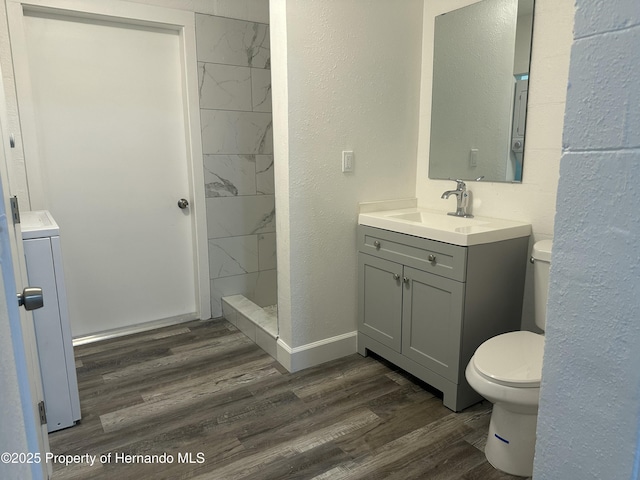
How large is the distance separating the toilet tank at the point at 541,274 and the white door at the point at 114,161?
2158 mm

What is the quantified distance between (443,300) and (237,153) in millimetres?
1866

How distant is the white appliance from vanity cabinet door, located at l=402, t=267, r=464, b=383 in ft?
5.29

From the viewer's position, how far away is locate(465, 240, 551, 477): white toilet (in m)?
1.62

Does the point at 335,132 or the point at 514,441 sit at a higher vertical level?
the point at 335,132

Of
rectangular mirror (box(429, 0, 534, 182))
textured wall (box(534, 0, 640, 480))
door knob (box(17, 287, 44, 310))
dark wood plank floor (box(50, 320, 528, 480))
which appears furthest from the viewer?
rectangular mirror (box(429, 0, 534, 182))

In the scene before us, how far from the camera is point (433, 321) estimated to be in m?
2.19

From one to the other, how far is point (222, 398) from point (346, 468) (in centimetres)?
79

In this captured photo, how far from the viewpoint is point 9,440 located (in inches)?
23.0

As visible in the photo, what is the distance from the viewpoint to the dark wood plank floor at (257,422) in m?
1.78

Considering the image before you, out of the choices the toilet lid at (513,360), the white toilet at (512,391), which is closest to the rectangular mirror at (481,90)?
the white toilet at (512,391)

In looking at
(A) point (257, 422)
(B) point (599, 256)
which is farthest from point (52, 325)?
(B) point (599, 256)

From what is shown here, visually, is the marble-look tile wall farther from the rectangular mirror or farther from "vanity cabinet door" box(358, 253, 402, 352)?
the rectangular mirror

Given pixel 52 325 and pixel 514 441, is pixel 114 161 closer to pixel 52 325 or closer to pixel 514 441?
pixel 52 325

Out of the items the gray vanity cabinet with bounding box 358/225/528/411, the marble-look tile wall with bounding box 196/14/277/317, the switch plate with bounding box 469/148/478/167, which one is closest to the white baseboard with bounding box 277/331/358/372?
the gray vanity cabinet with bounding box 358/225/528/411
